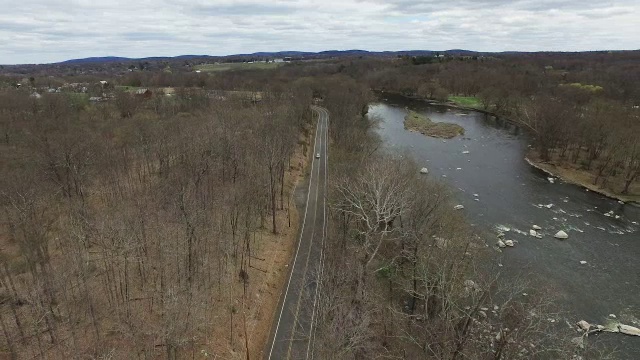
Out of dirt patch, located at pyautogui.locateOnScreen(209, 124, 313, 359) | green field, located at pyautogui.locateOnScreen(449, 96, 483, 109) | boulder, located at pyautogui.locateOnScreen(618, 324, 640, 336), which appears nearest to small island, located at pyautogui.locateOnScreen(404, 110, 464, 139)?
green field, located at pyautogui.locateOnScreen(449, 96, 483, 109)

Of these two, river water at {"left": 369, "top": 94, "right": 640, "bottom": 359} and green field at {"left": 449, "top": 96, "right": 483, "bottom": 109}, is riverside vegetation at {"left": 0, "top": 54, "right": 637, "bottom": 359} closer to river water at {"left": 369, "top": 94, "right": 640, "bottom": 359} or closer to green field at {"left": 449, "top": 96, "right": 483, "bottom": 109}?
river water at {"left": 369, "top": 94, "right": 640, "bottom": 359}

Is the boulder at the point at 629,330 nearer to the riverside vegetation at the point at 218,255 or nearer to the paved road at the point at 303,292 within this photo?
the riverside vegetation at the point at 218,255

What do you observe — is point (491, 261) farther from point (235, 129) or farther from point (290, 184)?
point (235, 129)

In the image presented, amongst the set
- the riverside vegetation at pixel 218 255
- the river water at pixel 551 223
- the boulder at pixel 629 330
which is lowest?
the boulder at pixel 629 330

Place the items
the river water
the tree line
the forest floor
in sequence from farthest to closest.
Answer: the forest floor
the river water
the tree line

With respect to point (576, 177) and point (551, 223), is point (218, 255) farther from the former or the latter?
point (576, 177)

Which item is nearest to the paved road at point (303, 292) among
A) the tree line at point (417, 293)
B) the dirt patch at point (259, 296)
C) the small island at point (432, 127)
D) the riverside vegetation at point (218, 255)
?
the dirt patch at point (259, 296)
